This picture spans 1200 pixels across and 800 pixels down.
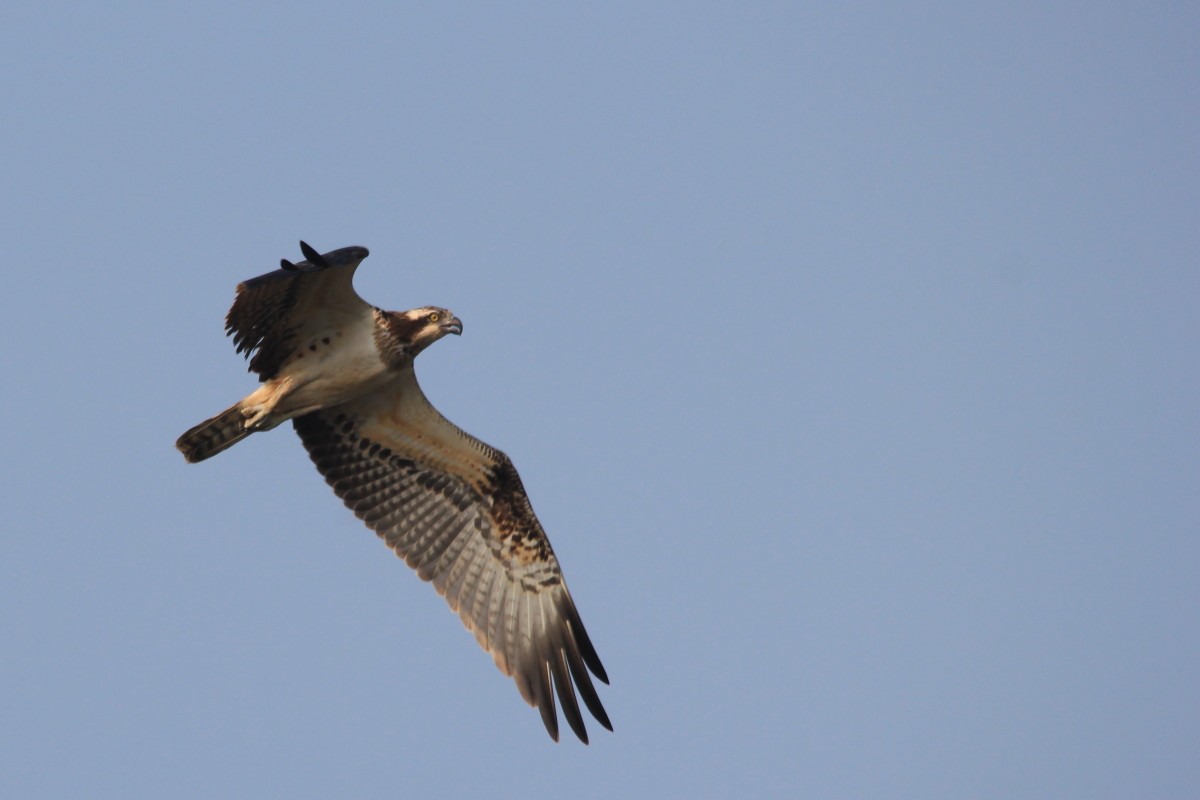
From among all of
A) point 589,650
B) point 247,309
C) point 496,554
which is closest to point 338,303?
point 247,309

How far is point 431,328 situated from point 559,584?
117 inches

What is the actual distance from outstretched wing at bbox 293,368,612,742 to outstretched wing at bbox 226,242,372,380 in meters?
1.02

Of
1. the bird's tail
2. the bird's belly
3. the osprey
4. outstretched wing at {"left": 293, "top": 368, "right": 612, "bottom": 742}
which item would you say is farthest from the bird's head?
the bird's tail

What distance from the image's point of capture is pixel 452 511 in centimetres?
1473

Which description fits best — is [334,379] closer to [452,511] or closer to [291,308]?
[291,308]

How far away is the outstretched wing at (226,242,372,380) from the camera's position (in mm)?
12422

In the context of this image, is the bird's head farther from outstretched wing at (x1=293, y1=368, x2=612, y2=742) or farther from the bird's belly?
outstretched wing at (x1=293, y1=368, x2=612, y2=742)

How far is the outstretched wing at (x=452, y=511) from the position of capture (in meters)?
14.2

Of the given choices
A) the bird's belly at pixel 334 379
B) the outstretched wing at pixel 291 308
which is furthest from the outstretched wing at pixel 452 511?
the outstretched wing at pixel 291 308

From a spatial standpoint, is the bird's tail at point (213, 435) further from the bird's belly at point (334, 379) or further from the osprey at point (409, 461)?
the bird's belly at point (334, 379)

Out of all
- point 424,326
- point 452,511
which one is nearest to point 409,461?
point 452,511

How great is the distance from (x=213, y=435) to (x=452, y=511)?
2.58 m

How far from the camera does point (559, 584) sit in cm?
1458

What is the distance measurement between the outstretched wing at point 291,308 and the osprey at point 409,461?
1cm
